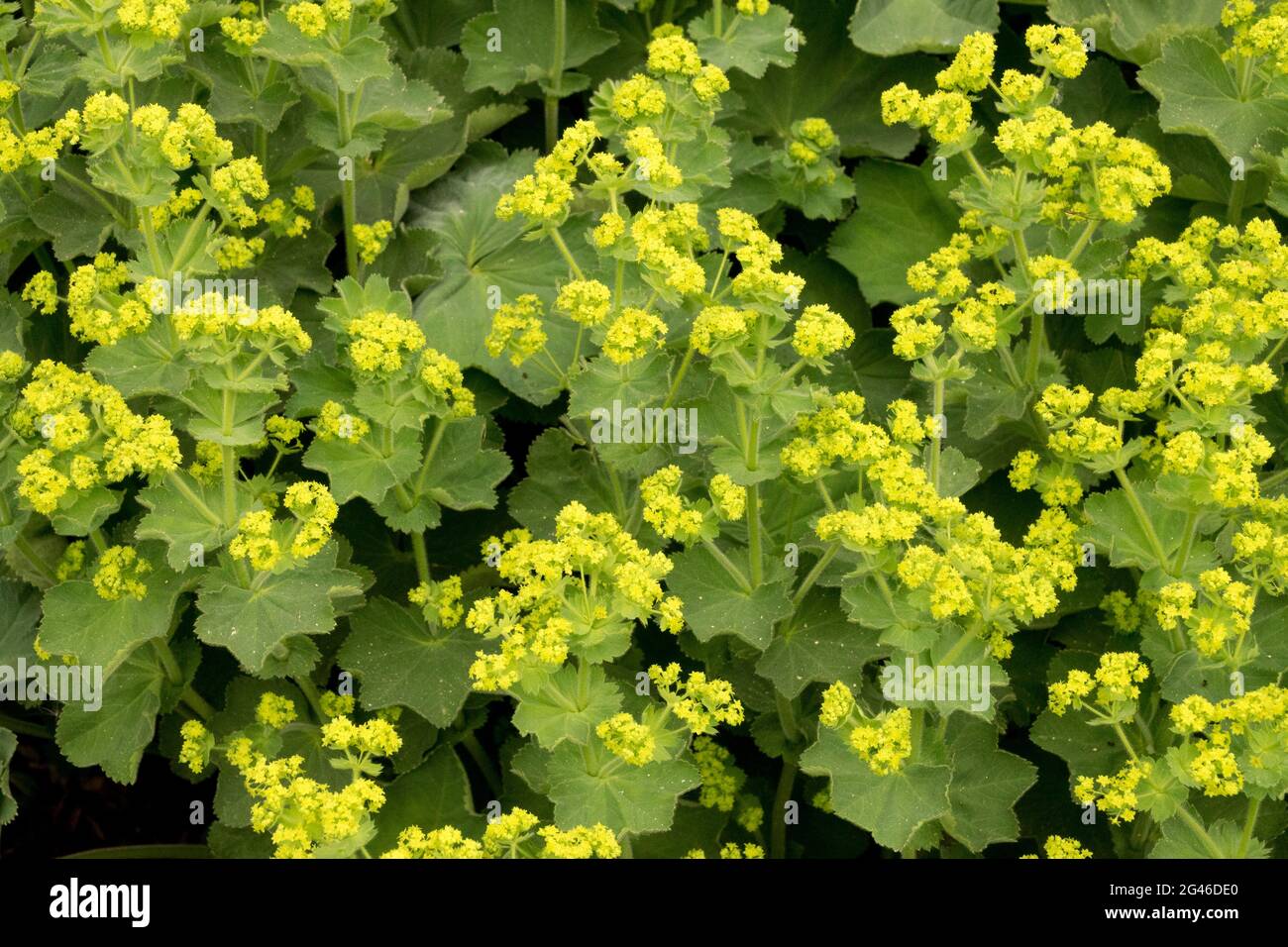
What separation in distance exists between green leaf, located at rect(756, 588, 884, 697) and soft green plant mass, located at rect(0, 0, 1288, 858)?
18 mm

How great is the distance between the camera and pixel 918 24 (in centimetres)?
527

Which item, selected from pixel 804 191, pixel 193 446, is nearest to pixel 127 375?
pixel 193 446

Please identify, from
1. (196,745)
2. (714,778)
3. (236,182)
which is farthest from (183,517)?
(714,778)

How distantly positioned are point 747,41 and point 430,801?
104 inches

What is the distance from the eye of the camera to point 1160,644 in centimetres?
404

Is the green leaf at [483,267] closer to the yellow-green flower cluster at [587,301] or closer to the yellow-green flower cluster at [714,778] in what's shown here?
the yellow-green flower cluster at [587,301]

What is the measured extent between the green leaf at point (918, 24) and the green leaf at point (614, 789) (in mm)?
2722

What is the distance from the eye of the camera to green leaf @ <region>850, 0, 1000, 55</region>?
5.21 meters

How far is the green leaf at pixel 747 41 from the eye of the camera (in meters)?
4.88

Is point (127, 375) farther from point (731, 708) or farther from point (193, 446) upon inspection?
point (731, 708)

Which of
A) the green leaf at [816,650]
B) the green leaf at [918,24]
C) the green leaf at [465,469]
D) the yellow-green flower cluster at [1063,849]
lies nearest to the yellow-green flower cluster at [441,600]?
the green leaf at [465,469]

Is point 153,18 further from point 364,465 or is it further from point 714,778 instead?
point 714,778

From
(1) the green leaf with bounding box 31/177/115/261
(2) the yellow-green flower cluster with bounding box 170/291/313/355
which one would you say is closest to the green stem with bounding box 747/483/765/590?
(2) the yellow-green flower cluster with bounding box 170/291/313/355

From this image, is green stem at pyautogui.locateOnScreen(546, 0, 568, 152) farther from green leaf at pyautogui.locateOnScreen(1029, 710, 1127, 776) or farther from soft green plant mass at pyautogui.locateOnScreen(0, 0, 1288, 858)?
green leaf at pyautogui.locateOnScreen(1029, 710, 1127, 776)
